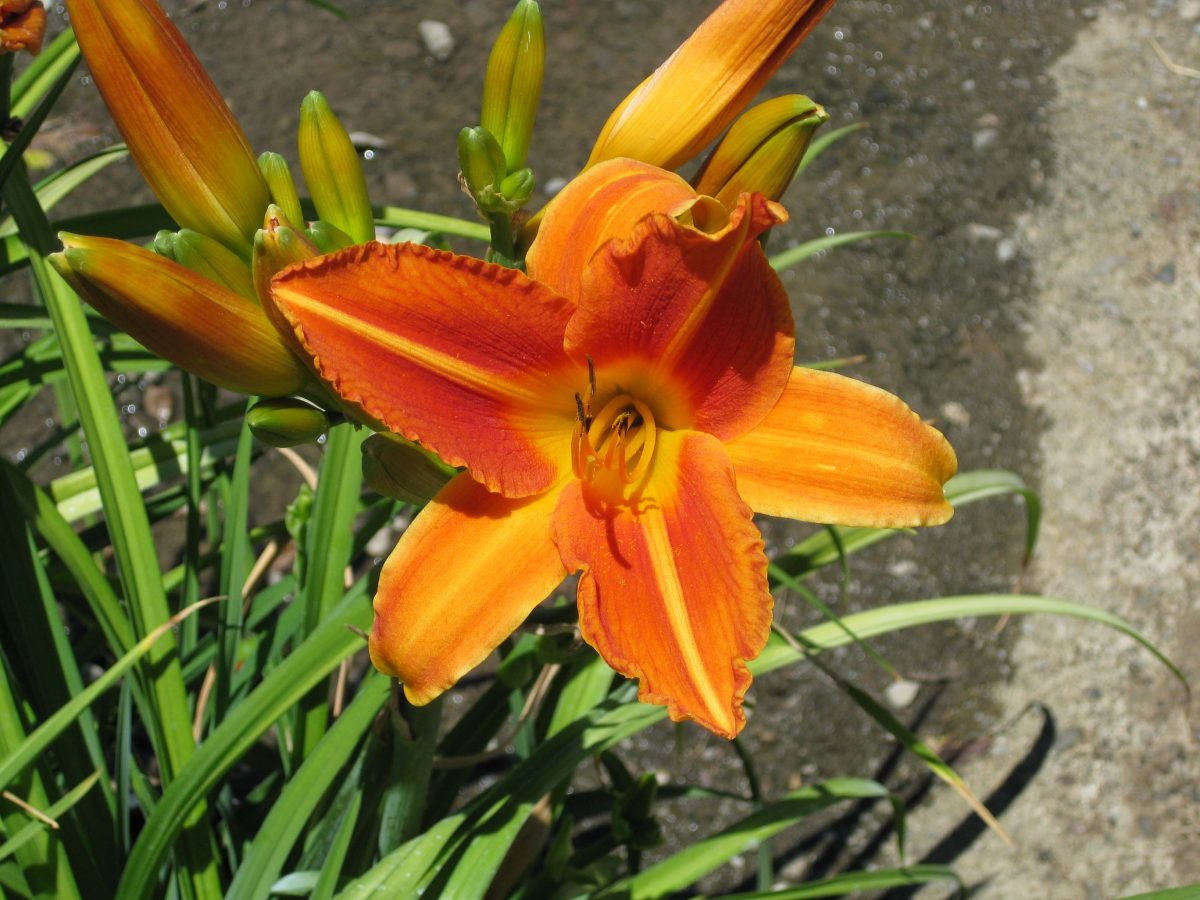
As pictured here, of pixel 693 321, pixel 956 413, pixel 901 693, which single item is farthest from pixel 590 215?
pixel 956 413

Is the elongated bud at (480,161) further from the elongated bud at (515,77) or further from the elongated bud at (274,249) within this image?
the elongated bud at (274,249)

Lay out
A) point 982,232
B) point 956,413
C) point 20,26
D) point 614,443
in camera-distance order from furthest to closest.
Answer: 1. point 982,232
2. point 956,413
3. point 20,26
4. point 614,443

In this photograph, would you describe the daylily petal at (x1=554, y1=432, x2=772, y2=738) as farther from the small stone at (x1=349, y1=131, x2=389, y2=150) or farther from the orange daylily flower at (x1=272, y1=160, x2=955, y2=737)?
the small stone at (x1=349, y1=131, x2=389, y2=150)

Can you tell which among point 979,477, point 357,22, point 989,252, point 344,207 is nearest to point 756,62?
point 344,207

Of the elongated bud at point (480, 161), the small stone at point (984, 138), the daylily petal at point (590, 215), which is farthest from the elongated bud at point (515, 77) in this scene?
the small stone at point (984, 138)

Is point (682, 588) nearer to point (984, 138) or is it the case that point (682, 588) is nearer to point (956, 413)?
point (956, 413)

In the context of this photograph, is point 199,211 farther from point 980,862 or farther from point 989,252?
point 989,252

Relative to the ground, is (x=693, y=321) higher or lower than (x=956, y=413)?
higher
